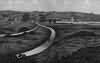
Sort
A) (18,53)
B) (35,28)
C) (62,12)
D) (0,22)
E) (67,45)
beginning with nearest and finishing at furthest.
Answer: (18,53) < (67,45) < (35,28) < (0,22) < (62,12)

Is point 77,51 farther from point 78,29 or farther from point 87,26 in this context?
point 87,26

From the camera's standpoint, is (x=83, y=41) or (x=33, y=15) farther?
(x=33, y=15)

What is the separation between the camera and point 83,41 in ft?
30.5

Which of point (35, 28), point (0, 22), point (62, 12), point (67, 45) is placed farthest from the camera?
point (62, 12)

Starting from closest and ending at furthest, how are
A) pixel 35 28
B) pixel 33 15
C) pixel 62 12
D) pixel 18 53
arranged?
pixel 18 53, pixel 35 28, pixel 33 15, pixel 62 12

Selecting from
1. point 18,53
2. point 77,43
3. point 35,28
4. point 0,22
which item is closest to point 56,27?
point 35,28

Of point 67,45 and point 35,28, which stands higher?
point 35,28

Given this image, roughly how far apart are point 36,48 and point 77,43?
2.29m

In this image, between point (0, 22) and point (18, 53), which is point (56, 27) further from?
point (0, 22)

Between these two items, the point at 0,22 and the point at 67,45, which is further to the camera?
the point at 0,22

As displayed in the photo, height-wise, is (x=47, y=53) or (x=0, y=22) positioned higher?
(x=0, y=22)

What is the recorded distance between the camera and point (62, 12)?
48.1ft

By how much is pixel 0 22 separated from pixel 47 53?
501 cm

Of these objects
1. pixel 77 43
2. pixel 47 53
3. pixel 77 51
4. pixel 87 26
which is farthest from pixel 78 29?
pixel 47 53
